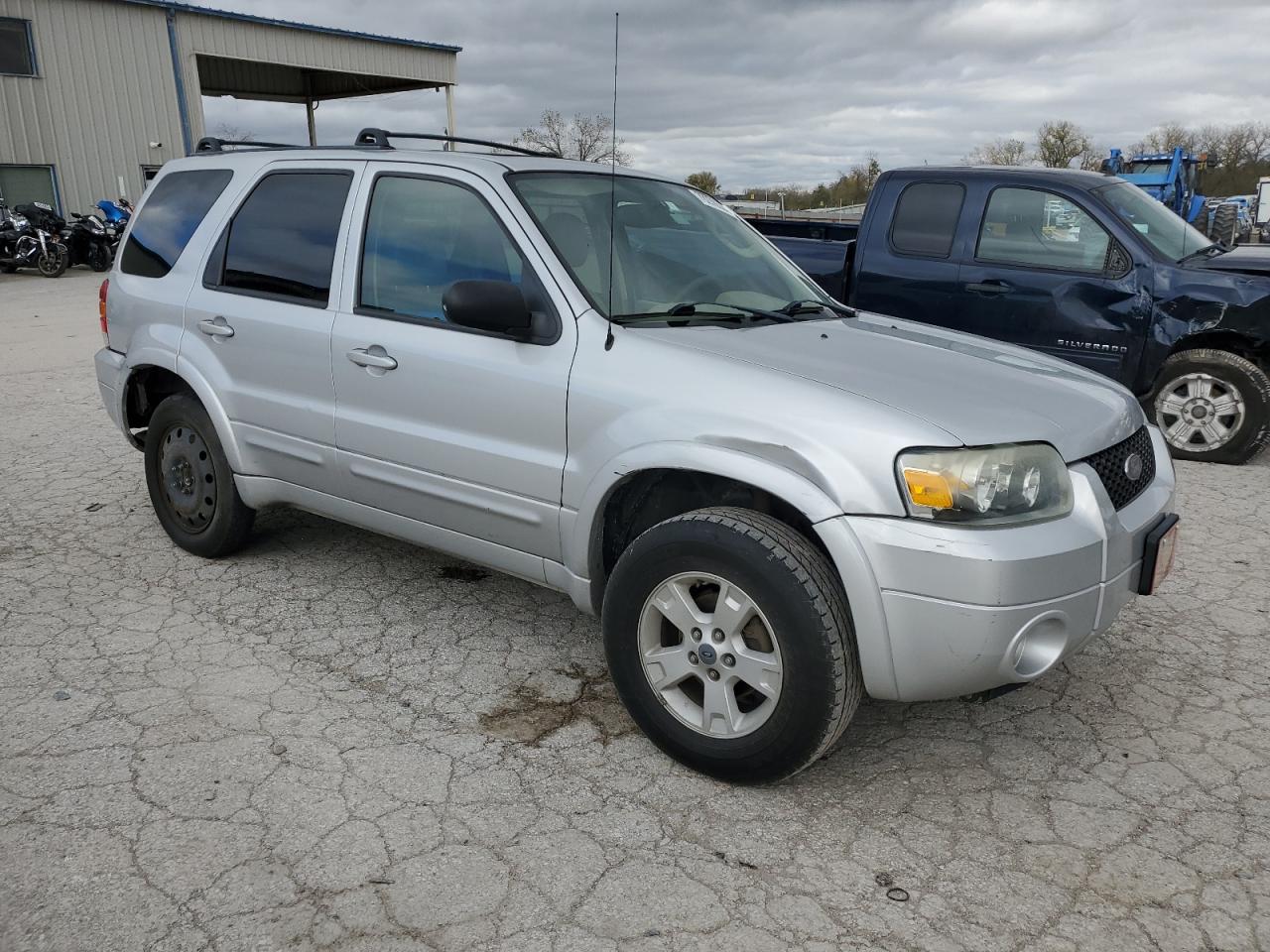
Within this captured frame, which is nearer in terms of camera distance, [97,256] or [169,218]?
[169,218]

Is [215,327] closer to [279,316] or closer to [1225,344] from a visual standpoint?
[279,316]

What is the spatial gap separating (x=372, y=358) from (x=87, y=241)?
20487 millimetres

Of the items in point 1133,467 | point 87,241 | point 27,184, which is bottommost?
point 87,241

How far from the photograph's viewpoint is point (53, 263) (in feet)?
65.6

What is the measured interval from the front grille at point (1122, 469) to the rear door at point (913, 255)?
378 centimetres

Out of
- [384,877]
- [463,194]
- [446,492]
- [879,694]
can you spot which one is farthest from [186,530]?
[879,694]

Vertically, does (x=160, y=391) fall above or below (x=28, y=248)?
above

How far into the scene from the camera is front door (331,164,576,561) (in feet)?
10.6

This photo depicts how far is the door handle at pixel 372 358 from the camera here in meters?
3.58

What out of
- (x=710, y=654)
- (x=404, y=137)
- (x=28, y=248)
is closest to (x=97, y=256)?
(x=28, y=248)

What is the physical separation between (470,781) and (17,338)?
1156 centimetres

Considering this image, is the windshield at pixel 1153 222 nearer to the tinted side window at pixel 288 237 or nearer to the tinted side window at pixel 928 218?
the tinted side window at pixel 928 218

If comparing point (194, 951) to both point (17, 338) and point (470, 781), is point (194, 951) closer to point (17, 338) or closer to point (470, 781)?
point (470, 781)

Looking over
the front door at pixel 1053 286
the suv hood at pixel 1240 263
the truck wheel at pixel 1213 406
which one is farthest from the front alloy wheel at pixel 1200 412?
the suv hood at pixel 1240 263
